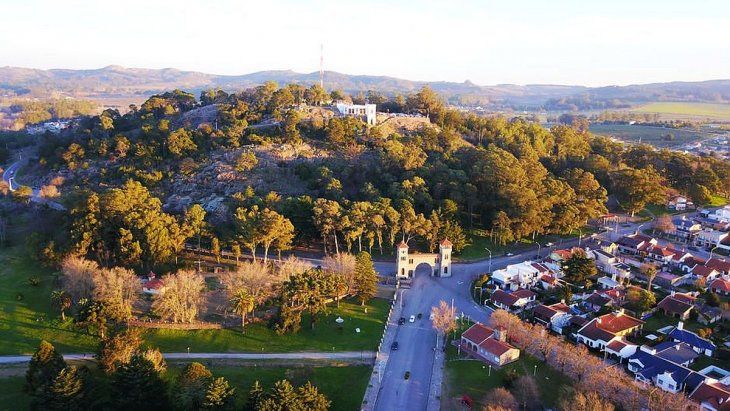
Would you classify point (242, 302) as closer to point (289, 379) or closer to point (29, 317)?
point (289, 379)

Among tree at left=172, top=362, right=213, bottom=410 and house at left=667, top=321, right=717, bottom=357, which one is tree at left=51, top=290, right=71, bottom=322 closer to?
tree at left=172, top=362, right=213, bottom=410

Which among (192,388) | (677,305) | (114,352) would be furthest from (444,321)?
(114,352)

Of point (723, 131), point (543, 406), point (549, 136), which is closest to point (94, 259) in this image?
point (543, 406)

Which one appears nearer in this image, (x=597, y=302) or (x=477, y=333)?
(x=477, y=333)

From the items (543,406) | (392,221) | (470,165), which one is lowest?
(543,406)

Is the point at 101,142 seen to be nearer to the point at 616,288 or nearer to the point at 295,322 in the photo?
the point at 295,322

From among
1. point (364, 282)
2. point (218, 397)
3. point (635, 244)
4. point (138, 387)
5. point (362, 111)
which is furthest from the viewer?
point (362, 111)
